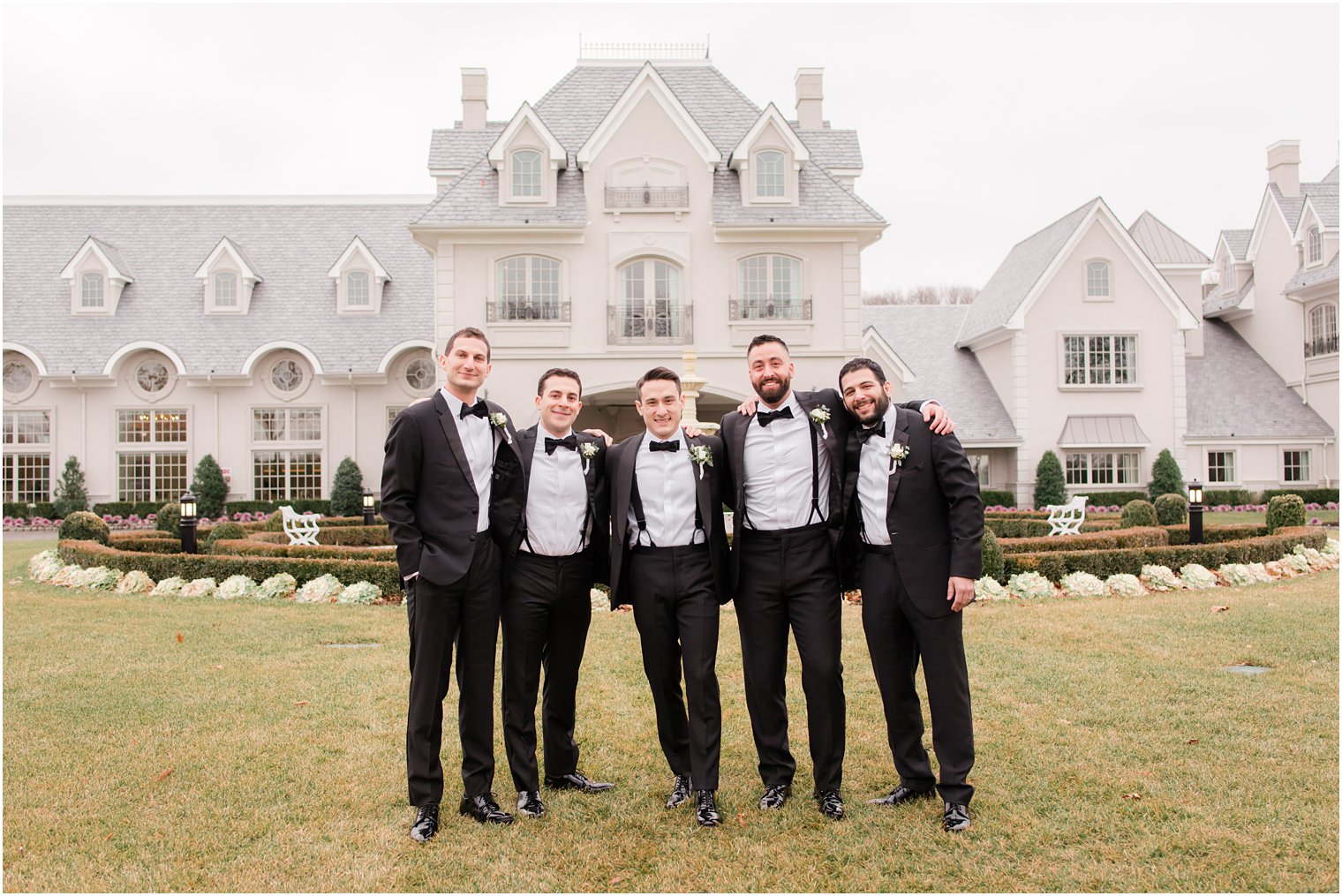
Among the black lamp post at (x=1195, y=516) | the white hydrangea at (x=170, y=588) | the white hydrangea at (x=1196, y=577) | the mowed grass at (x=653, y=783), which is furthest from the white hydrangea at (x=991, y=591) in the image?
the white hydrangea at (x=170, y=588)

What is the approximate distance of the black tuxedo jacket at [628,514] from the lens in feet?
15.4

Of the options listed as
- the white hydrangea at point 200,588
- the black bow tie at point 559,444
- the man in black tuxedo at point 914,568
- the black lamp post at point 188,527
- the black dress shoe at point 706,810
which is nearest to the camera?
the black dress shoe at point 706,810

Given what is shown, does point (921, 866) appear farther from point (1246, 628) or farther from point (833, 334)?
point (833, 334)

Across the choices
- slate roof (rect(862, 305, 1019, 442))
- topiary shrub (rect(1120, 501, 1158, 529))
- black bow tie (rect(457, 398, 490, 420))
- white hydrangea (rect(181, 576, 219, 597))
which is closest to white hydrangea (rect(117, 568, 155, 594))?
white hydrangea (rect(181, 576, 219, 597))

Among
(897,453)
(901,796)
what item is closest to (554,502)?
(897,453)

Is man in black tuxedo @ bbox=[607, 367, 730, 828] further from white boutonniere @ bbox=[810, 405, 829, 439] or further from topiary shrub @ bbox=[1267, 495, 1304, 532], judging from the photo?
topiary shrub @ bbox=[1267, 495, 1304, 532]

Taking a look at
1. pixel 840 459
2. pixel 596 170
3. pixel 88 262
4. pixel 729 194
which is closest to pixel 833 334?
pixel 729 194

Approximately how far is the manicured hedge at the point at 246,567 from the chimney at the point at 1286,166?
31.5 meters

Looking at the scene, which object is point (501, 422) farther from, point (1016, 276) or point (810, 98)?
point (1016, 276)

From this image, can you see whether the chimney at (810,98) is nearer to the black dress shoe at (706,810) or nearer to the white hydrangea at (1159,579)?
the white hydrangea at (1159,579)

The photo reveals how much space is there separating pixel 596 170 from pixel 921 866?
18.8m

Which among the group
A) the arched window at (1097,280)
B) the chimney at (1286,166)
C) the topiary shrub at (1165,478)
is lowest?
the topiary shrub at (1165,478)

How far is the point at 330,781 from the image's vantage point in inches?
193

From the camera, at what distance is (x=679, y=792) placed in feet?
15.3
